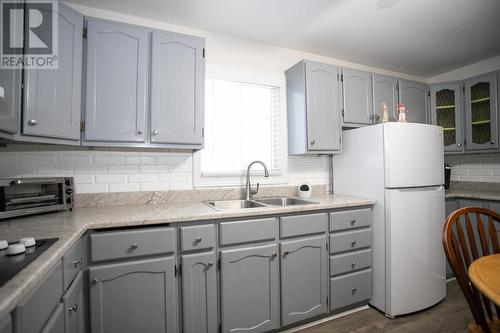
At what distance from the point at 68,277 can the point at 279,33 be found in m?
2.37

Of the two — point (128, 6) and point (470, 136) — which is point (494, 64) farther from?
point (128, 6)

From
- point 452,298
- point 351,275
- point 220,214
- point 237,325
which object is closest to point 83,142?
point 220,214

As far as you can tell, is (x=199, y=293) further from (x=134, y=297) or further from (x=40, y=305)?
(x=40, y=305)

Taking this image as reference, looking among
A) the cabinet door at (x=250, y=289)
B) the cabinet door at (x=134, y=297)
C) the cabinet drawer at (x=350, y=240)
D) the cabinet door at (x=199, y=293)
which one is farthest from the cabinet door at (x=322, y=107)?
the cabinet door at (x=134, y=297)

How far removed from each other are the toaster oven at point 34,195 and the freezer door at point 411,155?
7.68 ft

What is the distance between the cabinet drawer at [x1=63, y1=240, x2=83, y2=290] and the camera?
1060mm

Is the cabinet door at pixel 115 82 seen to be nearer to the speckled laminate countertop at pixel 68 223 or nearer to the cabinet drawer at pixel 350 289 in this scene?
the speckled laminate countertop at pixel 68 223

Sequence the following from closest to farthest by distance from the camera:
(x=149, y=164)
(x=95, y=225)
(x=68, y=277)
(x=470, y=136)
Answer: (x=68, y=277) → (x=95, y=225) → (x=149, y=164) → (x=470, y=136)

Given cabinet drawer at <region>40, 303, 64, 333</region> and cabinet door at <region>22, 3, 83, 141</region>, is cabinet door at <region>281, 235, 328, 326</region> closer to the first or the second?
cabinet drawer at <region>40, 303, 64, 333</region>

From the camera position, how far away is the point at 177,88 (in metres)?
1.84

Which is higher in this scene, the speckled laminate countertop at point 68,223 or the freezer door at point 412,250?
the speckled laminate countertop at point 68,223

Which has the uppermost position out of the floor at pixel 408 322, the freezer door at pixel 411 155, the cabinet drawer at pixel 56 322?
the freezer door at pixel 411 155

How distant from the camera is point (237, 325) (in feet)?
5.36

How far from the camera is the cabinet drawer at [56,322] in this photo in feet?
2.86
